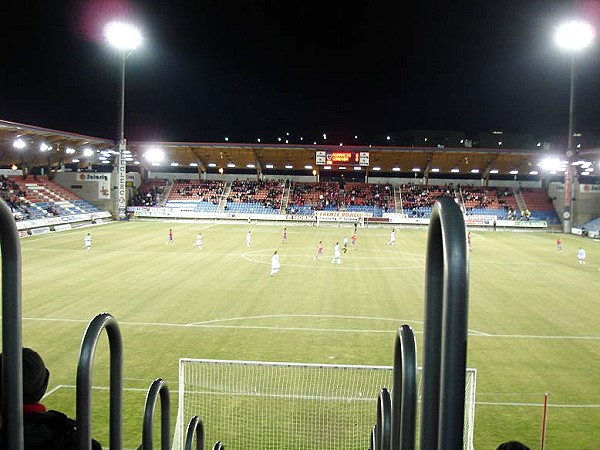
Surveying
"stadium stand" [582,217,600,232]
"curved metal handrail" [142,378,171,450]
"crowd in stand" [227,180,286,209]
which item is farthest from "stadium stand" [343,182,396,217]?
"curved metal handrail" [142,378,171,450]

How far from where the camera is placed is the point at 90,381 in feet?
7.23

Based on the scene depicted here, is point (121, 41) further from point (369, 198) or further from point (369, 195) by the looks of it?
point (369, 195)

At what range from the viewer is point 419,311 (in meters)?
21.4

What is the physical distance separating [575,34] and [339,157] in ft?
93.3

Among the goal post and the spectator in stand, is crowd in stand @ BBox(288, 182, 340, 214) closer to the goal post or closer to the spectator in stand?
the goal post

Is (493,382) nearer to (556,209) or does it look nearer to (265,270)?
(265,270)

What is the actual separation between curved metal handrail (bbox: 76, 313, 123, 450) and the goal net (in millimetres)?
7399

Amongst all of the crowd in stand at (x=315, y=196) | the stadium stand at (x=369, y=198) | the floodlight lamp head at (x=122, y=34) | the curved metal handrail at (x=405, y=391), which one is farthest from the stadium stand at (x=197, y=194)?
the curved metal handrail at (x=405, y=391)

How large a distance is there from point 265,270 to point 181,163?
48307mm

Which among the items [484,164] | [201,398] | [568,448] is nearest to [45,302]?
[201,398]

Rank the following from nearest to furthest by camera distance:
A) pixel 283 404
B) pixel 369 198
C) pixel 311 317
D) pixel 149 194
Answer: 1. pixel 283 404
2. pixel 311 317
3. pixel 149 194
4. pixel 369 198

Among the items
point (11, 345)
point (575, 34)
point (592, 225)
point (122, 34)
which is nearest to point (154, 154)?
point (122, 34)

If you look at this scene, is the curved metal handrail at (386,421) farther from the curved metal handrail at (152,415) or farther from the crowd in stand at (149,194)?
the crowd in stand at (149,194)

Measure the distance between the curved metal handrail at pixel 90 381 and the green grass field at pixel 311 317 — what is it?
8639mm
